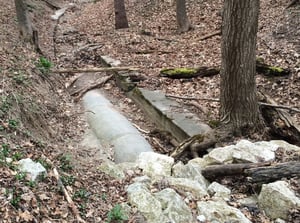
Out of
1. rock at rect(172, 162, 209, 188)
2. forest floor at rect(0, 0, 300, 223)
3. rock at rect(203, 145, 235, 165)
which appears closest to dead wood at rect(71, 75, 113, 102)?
forest floor at rect(0, 0, 300, 223)

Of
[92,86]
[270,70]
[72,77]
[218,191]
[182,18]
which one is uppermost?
[182,18]

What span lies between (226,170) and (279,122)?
73.9 inches

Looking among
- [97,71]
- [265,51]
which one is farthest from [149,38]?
[265,51]

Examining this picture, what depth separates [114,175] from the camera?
4.84m

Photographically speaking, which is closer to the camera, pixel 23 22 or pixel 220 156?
pixel 220 156

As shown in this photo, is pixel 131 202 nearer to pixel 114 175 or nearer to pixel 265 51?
pixel 114 175

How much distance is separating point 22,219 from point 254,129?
415 cm

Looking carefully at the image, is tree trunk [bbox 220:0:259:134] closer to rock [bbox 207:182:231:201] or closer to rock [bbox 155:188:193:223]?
rock [bbox 207:182:231:201]

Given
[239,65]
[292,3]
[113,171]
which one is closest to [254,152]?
[239,65]

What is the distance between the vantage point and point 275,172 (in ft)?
14.6

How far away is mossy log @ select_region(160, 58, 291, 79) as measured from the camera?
7846 millimetres

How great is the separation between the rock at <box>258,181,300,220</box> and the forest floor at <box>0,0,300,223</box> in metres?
0.14

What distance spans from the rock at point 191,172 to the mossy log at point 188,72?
409 cm

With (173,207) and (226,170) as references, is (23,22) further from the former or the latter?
(173,207)
